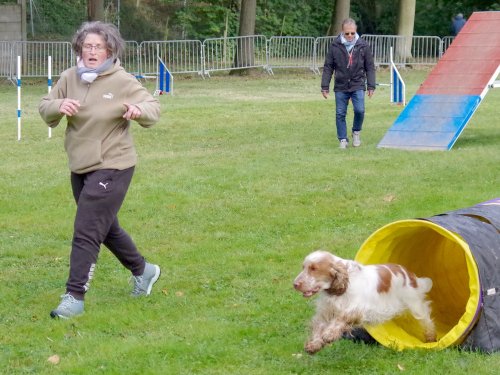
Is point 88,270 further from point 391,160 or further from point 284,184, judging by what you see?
point 391,160

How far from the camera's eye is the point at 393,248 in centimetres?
661

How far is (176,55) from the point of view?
30.0 meters

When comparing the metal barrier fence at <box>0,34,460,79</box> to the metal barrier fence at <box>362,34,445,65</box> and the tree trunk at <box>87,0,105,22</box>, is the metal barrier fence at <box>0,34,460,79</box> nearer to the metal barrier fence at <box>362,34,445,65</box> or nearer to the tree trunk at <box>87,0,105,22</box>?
the metal barrier fence at <box>362,34,445,65</box>

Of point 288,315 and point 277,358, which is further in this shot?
point 288,315

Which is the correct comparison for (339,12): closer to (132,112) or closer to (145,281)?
(145,281)

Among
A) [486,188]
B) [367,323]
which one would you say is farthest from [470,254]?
[486,188]

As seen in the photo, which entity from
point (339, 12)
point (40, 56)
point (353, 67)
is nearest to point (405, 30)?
point (339, 12)

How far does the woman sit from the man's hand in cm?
5

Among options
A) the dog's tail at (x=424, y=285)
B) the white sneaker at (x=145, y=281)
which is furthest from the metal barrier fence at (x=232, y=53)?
the dog's tail at (x=424, y=285)

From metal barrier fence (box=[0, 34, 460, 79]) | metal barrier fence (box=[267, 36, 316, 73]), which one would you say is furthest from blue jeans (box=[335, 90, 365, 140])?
metal barrier fence (box=[267, 36, 316, 73])

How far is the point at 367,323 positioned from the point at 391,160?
7.60 metres

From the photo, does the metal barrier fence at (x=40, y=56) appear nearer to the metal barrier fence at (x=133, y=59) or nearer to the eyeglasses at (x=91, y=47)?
the metal barrier fence at (x=133, y=59)

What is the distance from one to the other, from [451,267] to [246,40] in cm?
2357

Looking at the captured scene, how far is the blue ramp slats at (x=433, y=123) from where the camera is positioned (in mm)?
14070
